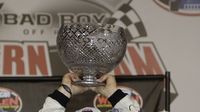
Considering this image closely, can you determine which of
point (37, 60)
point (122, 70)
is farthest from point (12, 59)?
Answer: point (122, 70)

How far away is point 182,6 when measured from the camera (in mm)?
1937

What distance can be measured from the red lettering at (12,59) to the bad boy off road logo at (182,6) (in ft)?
1.91

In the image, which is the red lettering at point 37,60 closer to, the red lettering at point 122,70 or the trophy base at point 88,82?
the red lettering at point 122,70

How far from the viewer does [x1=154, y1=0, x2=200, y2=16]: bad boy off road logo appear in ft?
6.34

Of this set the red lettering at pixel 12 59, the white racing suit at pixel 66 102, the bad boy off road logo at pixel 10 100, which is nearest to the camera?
the white racing suit at pixel 66 102

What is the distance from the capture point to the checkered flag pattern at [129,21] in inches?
74.8

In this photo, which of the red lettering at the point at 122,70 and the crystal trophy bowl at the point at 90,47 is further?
the red lettering at the point at 122,70

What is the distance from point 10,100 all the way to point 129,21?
57 centimetres

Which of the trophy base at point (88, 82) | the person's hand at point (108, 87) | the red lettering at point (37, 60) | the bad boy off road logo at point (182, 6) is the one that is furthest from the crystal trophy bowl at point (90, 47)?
the bad boy off road logo at point (182, 6)

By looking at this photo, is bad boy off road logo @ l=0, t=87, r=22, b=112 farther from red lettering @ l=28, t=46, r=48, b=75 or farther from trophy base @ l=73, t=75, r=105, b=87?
trophy base @ l=73, t=75, r=105, b=87

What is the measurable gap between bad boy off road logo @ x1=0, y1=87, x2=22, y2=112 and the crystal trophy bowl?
491 mm

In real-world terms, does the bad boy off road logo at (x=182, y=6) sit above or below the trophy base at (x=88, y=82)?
above

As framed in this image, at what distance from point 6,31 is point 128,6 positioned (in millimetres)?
490

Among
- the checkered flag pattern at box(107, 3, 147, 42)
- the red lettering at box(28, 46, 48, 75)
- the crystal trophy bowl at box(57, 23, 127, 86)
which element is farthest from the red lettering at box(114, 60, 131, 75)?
the crystal trophy bowl at box(57, 23, 127, 86)
